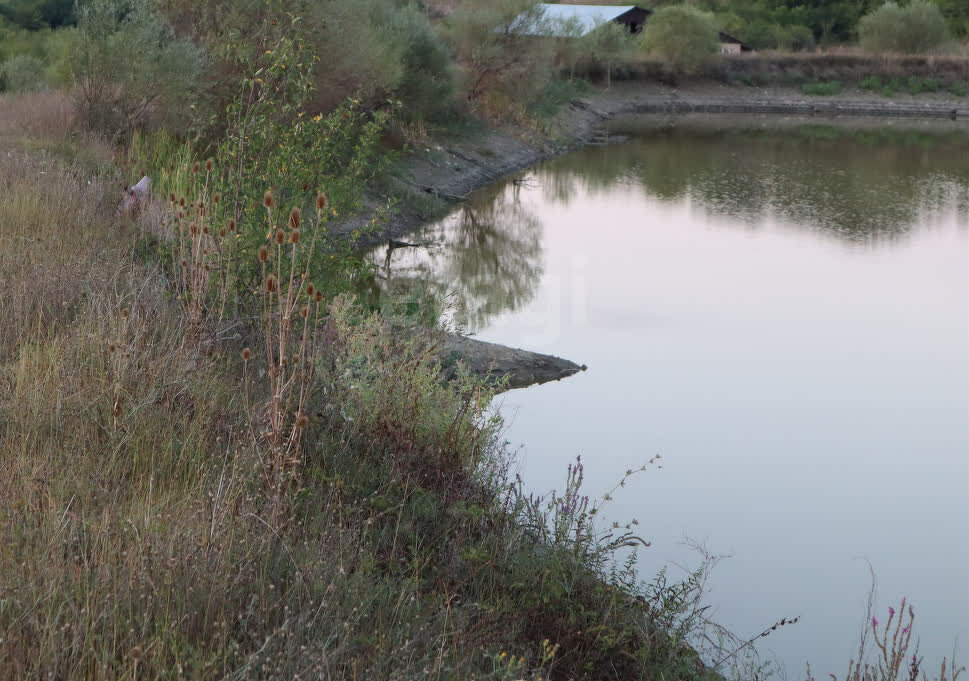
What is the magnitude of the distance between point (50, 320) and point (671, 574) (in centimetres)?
390

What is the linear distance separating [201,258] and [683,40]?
1795 inches

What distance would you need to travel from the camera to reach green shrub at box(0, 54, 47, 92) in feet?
51.3

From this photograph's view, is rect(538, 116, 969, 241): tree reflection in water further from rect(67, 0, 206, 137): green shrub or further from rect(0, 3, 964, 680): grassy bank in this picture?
rect(0, 3, 964, 680): grassy bank

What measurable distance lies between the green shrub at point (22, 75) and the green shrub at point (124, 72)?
214cm

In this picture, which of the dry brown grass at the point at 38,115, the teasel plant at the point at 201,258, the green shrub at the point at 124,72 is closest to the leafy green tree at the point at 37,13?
the green shrub at the point at 124,72

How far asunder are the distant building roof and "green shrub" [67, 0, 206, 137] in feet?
63.8

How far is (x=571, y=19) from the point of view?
40.8 meters

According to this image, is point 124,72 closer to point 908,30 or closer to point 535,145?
point 535,145

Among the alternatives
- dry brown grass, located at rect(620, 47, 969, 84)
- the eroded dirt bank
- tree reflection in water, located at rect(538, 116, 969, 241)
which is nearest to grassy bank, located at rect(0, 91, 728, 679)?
the eroded dirt bank

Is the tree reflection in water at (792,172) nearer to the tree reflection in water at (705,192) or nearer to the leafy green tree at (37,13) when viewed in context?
the tree reflection in water at (705,192)

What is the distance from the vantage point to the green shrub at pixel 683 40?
4759 centimetres

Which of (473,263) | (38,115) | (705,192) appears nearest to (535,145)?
(705,192)

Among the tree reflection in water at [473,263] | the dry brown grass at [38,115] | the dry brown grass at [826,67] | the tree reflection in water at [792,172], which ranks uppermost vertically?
the dry brown grass at [826,67]

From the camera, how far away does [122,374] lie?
4.09 metres
